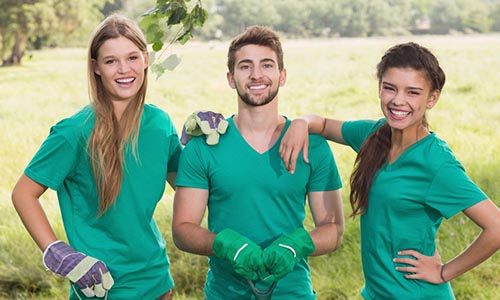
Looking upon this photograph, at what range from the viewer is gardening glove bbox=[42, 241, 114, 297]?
2.29 metres

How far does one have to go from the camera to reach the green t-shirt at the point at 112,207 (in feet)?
7.82

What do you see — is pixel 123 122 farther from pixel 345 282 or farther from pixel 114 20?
pixel 345 282

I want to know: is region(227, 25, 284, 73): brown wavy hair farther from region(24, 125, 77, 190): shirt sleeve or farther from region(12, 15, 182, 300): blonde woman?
region(24, 125, 77, 190): shirt sleeve

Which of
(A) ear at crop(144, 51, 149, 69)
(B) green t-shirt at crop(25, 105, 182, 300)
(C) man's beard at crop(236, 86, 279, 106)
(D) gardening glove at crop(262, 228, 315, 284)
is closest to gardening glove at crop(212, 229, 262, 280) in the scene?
(D) gardening glove at crop(262, 228, 315, 284)

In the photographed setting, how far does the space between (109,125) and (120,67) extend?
0.21 m

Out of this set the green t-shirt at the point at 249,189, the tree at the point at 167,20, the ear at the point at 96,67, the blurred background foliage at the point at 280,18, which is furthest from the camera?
the blurred background foliage at the point at 280,18

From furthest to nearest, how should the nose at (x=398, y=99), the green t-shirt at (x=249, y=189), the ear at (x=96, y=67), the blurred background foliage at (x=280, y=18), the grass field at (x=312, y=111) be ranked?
the blurred background foliage at (x=280, y=18) < the grass field at (x=312, y=111) < the ear at (x=96, y=67) < the green t-shirt at (x=249, y=189) < the nose at (x=398, y=99)

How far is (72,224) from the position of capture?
2451 millimetres

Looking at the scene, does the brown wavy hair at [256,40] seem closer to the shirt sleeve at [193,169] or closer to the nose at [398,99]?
the shirt sleeve at [193,169]

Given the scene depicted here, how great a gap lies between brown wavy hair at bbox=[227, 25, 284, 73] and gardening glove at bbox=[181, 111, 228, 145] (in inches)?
8.0

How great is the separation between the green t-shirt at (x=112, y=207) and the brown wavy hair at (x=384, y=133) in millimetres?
724

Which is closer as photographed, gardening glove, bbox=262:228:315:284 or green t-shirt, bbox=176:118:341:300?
gardening glove, bbox=262:228:315:284

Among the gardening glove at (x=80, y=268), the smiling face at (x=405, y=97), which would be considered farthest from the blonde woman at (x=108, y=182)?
the smiling face at (x=405, y=97)

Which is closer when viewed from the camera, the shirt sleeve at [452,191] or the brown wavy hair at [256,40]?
the shirt sleeve at [452,191]
